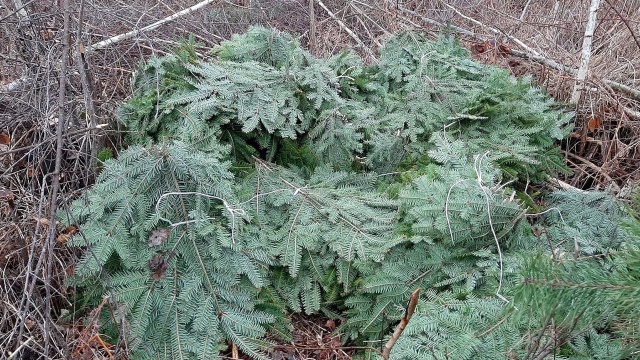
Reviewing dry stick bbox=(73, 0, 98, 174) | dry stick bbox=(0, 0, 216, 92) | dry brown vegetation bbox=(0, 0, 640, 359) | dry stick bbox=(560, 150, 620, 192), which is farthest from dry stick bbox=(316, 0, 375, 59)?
dry stick bbox=(73, 0, 98, 174)

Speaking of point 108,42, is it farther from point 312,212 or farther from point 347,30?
point 347,30

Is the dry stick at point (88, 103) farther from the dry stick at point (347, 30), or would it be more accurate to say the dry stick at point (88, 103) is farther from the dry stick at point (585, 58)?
the dry stick at point (585, 58)

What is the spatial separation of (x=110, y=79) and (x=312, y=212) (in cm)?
182

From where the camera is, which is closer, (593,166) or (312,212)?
(312,212)

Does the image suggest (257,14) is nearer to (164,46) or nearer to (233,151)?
(164,46)

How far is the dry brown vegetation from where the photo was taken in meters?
2.64

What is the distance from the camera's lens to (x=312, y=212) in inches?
125

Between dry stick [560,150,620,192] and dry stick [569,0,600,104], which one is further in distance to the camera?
dry stick [569,0,600,104]

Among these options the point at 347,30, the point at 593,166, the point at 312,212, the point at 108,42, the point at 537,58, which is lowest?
the point at 593,166

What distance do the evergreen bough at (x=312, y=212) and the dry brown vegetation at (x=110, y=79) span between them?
8.5 inches

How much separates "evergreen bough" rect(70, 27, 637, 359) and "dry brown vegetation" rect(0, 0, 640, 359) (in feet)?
0.71

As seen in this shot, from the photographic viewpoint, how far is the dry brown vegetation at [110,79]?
8.66ft

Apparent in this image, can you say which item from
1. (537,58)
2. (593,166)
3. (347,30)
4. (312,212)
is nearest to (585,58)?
(537,58)

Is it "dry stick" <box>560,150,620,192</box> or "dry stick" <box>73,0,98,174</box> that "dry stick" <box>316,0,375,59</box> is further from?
"dry stick" <box>73,0,98,174</box>
